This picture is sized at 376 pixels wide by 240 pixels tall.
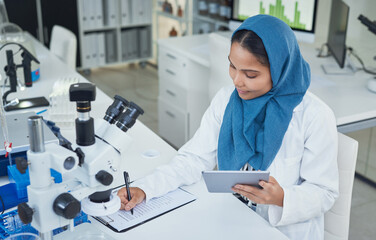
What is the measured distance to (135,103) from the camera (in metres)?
1.35

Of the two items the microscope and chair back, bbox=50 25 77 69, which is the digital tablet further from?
chair back, bbox=50 25 77 69

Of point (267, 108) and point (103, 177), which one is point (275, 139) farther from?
point (103, 177)

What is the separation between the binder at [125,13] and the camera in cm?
485

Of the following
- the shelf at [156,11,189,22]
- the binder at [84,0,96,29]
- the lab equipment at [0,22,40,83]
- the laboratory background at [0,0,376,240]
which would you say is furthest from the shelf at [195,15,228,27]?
→ the lab equipment at [0,22,40,83]

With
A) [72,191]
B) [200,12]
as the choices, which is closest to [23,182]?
[72,191]

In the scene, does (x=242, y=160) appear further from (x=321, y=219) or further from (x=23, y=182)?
(x=23, y=182)

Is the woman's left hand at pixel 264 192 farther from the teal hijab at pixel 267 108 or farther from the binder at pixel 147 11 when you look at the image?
the binder at pixel 147 11

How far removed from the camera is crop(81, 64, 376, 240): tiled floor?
245 cm

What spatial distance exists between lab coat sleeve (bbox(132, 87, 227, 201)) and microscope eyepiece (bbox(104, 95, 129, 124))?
0.41 metres

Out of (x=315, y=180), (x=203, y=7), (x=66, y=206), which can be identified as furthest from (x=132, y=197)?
(x=203, y=7)

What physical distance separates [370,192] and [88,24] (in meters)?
3.20

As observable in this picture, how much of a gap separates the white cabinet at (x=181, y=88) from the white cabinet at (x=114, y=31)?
1.79m

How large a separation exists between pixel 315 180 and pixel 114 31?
12.8 feet

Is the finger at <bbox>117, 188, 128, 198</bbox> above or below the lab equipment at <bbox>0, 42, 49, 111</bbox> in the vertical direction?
below
